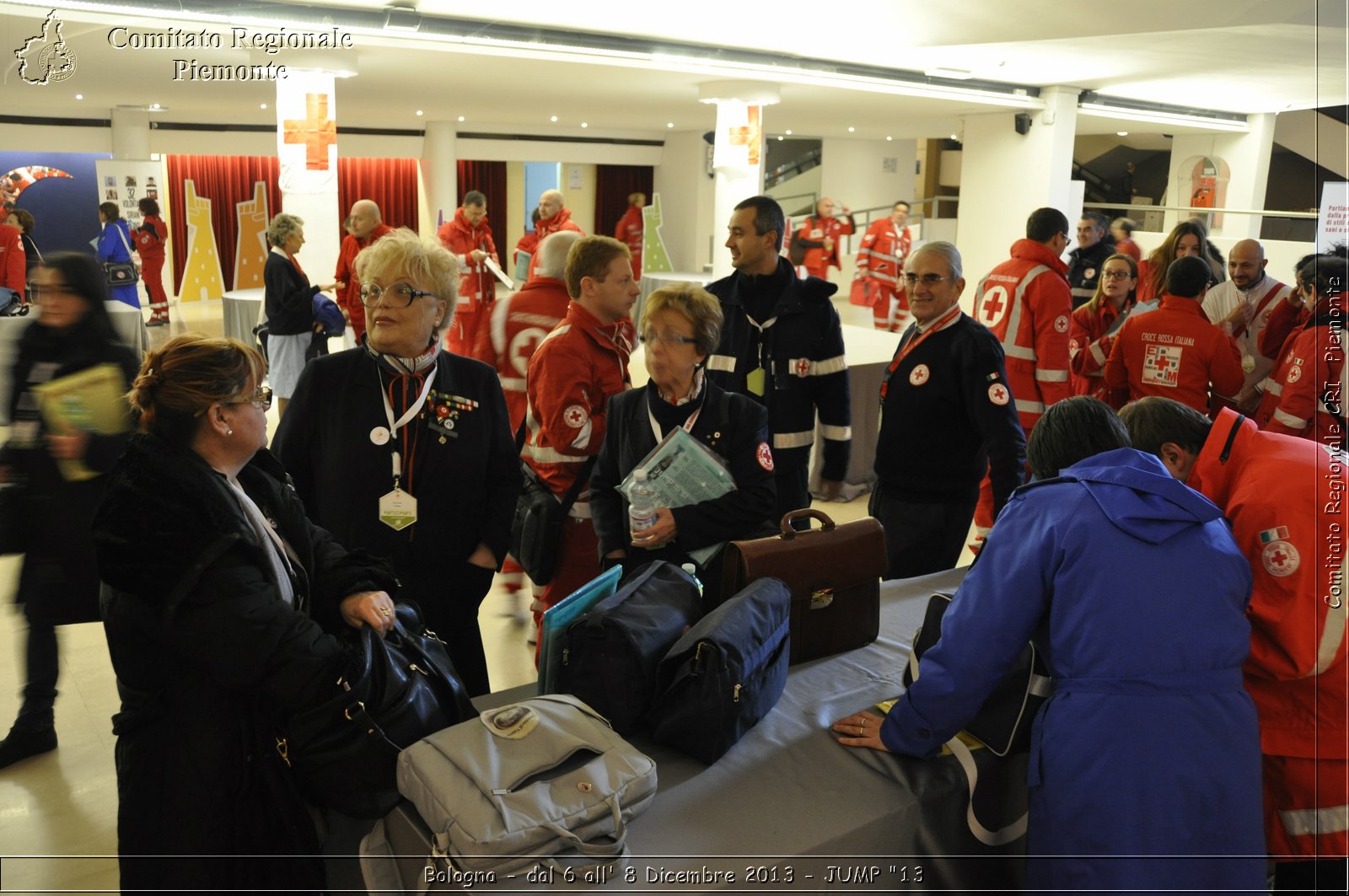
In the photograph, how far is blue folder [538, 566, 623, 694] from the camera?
1.81m

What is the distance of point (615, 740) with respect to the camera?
62.9 inches

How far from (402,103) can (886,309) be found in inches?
262

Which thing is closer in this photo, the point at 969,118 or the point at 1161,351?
the point at 1161,351

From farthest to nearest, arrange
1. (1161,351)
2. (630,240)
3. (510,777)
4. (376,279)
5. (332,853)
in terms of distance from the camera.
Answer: (630,240) < (1161,351) < (376,279) < (332,853) < (510,777)

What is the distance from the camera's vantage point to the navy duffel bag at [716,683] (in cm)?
173

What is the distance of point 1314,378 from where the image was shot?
13.3ft

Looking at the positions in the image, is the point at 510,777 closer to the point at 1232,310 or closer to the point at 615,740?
the point at 615,740

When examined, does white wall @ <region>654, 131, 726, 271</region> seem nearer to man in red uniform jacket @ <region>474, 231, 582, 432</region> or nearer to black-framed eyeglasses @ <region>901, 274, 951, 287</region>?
man in red uniform jacket @ <region>474, 231, 582, 432</region>

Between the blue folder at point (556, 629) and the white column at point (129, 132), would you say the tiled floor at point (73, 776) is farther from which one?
the white column at point (129, 132)

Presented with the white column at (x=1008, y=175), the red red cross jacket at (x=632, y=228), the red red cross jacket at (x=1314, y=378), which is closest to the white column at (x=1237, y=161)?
the white column at (x=1008, y=175)

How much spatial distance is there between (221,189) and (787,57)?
12050 mm

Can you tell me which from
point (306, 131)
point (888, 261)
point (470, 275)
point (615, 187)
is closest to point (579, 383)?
point (306, 131)

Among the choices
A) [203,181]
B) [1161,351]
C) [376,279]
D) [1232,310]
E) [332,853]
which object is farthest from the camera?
[203,181]

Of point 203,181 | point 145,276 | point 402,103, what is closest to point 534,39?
point 402,103
